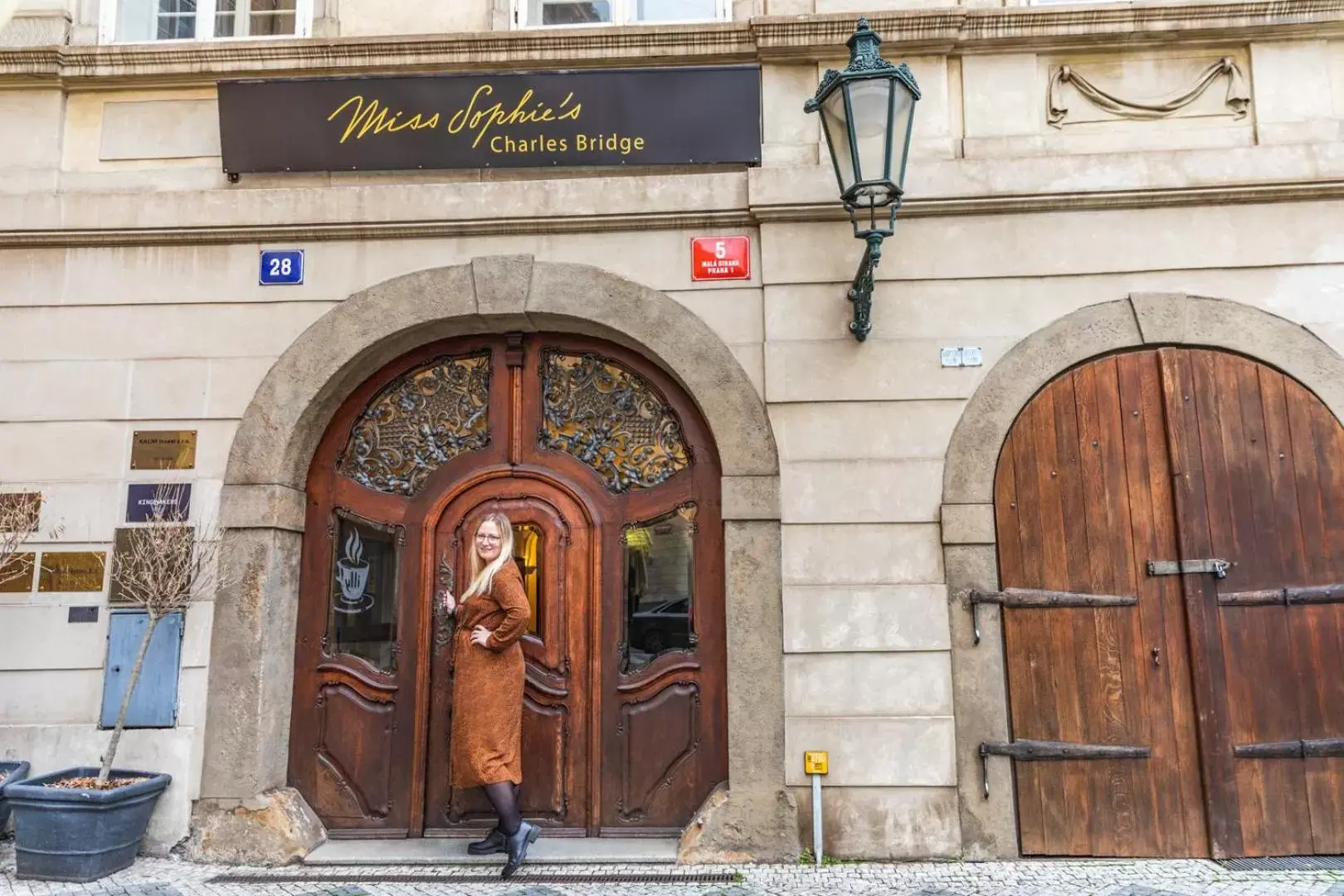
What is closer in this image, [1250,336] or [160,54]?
[1250,336]

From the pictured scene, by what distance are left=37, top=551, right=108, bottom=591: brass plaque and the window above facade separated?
3848 mm

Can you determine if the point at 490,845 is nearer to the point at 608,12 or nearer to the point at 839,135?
the point at 839,135

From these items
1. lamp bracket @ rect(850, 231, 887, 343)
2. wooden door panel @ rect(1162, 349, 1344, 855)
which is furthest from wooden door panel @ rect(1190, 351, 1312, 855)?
lamp bracket @ rect(850, 231, 887, 343)

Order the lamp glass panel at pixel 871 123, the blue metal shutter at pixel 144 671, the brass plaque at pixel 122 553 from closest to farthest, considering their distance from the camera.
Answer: the lamp glass panel at pixel 871 123
the blue metal shutter at pixel 144 671
the brass plaque at pixel 122 553

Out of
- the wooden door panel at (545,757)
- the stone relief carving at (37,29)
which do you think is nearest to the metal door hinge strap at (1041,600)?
the wooden door panel at (545,757)

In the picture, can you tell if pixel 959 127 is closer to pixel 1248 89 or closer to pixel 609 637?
pixel 1248 89

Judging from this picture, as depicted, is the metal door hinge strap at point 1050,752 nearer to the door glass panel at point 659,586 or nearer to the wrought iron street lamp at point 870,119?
the door glass panel at point 659,586

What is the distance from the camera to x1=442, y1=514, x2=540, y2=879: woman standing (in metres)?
4.39

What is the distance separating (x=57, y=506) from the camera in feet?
16.5

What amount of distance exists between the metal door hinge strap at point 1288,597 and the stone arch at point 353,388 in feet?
7.55

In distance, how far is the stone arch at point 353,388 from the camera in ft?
15.3

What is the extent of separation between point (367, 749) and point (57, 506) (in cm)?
217

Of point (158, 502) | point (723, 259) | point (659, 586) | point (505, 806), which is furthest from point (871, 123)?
point (158, 502)

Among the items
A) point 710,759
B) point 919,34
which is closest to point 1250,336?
point 919,34
